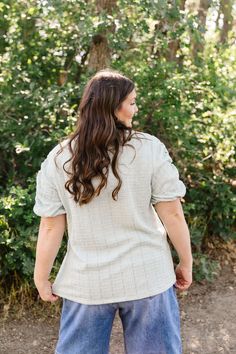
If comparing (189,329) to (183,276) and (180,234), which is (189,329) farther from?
(180,234)

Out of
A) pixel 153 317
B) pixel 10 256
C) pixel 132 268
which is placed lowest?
pixel 10 256

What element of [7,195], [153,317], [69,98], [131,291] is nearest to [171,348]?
[153,317]

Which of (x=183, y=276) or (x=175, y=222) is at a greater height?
(x=175, y=222)

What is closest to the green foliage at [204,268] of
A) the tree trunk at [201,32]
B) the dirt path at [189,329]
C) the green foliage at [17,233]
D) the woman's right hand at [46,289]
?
the dirt path at [189,329]

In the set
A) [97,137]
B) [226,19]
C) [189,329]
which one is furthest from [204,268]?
[226,19]

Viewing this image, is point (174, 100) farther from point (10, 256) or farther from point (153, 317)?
point (153, 317)

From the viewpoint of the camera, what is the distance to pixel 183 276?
7.59 feet

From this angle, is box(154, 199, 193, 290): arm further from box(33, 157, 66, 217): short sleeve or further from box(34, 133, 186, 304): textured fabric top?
box(33, 157, 66, 217): short sleeve

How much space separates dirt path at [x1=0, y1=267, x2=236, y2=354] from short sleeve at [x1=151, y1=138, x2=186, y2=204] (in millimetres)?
1942

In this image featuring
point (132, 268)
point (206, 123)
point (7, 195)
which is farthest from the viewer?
point (206, 123)

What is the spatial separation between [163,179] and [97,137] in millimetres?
307

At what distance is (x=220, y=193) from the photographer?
4664 millimetres

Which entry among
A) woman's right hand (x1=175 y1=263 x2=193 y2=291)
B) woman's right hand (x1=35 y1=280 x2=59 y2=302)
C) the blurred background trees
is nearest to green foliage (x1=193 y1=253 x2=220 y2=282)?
the blurred background trees

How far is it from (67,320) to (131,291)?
317 millimetres
